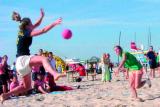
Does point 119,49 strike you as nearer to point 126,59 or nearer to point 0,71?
point 126,59

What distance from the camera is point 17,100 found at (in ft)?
43.0

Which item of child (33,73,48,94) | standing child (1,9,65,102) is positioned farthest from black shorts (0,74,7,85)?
standing child (1,9,65,102)

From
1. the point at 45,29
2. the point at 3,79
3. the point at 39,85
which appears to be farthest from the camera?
the point at 39,85

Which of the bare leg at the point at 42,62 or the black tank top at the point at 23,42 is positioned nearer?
the bare leg at the point at 42,62

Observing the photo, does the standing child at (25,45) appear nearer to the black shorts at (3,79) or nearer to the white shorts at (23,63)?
the white shorts at (23,63)

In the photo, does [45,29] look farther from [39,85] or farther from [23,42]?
[39,85]

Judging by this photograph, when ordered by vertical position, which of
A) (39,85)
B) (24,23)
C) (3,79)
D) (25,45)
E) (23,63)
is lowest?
(39,85)

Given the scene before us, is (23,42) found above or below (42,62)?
above

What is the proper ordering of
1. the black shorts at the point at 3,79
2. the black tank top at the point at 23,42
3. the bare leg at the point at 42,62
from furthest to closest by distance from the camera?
the black shorts at the point at 3,79 < the black tank top at the point at 23,42 < the bare leg at the point at 42,62

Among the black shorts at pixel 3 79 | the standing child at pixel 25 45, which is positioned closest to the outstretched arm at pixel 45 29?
the standing child at pixel 25 45

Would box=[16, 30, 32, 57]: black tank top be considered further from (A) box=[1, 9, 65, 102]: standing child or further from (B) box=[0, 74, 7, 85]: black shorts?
(B) box=[0, 74, 7, 85]: black shorts

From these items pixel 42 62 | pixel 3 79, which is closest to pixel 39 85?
pixel 3 79

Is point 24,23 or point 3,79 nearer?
point 24,23

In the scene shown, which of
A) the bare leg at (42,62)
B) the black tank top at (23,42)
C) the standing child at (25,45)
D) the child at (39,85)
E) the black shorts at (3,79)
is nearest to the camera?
the bare leg at (42,62)
